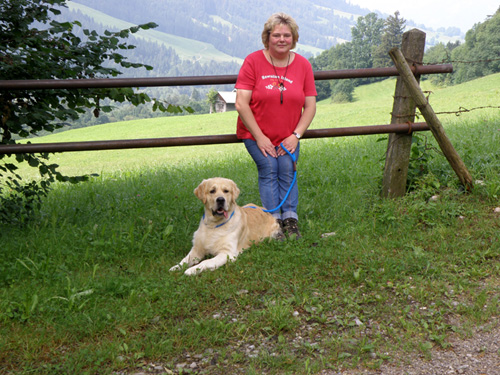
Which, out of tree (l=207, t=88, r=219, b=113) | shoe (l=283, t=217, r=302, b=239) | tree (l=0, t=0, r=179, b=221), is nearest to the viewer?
tree (l=0, t=0, r=179, b=221)

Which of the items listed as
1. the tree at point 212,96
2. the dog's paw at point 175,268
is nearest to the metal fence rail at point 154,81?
the dog's paw at point 175,268

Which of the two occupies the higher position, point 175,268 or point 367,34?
point 367,34

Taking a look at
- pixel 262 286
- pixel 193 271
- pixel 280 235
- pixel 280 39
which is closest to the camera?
pixel 262 286

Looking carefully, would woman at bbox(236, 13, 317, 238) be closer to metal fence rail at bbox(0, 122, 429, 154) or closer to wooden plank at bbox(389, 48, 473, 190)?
metal fence rail at bbox(0, 122, 429, 154)

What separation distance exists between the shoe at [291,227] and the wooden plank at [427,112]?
1967 mm

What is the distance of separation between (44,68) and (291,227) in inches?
134

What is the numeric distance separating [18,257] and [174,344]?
239cm

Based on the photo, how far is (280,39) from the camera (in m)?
4.65

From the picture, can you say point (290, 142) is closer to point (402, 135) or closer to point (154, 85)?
point (402, 135)

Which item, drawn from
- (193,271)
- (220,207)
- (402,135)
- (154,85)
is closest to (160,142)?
(154,85)

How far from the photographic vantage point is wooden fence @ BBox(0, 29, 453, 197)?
15.4 ft

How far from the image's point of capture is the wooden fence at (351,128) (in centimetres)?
468

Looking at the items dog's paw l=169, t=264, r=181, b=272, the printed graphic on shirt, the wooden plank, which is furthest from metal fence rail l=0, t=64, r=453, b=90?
dog's paw l=169, t=264, r=181, b=272

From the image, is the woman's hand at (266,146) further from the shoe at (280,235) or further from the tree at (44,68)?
the tree at (44,68)
